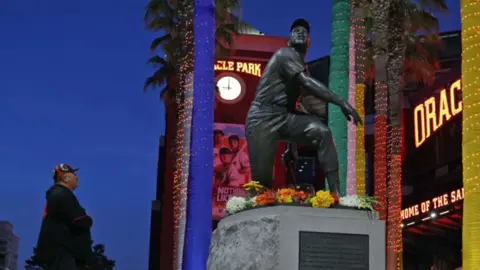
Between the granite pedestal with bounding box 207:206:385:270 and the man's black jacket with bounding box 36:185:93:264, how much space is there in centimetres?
188

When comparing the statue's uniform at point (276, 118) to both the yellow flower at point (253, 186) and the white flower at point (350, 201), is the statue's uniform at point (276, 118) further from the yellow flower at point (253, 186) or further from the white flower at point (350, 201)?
the white flower at point (350, 201)

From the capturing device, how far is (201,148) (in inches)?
666

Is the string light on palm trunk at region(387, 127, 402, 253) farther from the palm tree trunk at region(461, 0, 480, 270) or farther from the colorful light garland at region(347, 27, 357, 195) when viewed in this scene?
the palm tree trunk at region(461, 0, 480, 270)

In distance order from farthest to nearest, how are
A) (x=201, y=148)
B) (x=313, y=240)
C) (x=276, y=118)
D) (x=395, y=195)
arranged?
(x=395, y=195) → (x=201, y=148) → (x=276, y=118) → (x=313, y=240)

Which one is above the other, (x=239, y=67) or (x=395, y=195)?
(x=239, y=67)

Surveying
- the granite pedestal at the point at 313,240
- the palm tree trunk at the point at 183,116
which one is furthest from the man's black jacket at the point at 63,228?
the palm tree trunk at the point at 183,116

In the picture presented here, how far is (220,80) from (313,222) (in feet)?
97.1

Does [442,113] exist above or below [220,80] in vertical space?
below

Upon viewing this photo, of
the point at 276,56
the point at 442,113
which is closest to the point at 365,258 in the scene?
the point at 276,56

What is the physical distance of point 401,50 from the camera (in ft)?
71.9

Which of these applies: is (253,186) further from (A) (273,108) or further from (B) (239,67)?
(B) (239,67)

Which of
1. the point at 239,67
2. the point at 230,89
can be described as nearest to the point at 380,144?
the point at 230,89

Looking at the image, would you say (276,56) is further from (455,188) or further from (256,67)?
(256,67)

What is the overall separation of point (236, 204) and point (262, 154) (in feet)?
2.19
